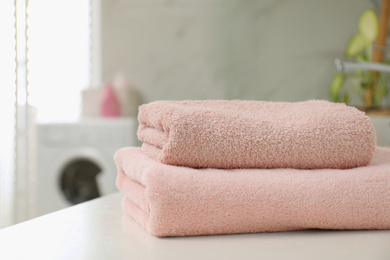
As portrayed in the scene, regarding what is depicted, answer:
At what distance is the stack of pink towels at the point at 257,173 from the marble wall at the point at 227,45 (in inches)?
76.7

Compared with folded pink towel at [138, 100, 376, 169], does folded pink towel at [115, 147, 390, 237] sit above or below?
below

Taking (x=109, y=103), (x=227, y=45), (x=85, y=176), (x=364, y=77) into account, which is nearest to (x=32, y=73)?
(x=109, y=103)

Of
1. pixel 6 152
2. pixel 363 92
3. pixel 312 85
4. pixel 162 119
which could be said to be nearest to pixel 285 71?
pixel 312 85

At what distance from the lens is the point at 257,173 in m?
0.57

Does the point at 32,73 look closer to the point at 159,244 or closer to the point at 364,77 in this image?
the point at 364,77

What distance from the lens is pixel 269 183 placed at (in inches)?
21.8

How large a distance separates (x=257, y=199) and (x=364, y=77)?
1.83 meters

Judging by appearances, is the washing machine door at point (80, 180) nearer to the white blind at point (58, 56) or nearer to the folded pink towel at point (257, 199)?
the white blind at point (58, 56)

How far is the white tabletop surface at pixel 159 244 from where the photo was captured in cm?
47

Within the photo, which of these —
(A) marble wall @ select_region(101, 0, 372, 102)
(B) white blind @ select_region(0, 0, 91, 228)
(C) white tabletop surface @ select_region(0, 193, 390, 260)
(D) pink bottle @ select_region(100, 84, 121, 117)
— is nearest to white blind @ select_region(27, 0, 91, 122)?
(B) white blind @ select_region(0, 0, 91, 228)

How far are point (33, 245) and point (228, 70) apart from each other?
221 centimetres

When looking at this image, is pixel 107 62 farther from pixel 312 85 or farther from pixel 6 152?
pixel 312 85

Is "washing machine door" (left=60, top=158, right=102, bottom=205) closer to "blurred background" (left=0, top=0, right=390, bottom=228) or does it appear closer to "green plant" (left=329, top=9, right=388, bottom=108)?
"blurred background" (left=0, top=0, right=390, bottom=228)

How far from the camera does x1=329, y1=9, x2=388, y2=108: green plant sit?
212cm
